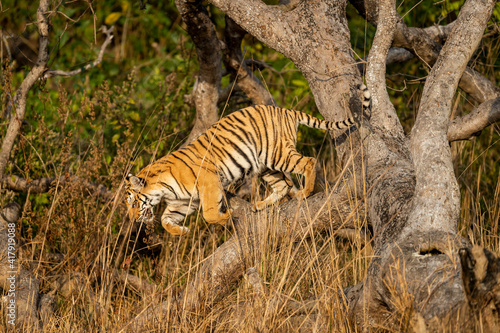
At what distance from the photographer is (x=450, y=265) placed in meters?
1.99

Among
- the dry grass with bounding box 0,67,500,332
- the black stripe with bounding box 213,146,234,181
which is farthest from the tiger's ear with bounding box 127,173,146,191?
the black stripe with bounding box 213,146,234,181

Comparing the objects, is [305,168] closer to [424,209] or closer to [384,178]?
[384,178]

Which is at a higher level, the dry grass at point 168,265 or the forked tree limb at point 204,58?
the forked tree limb at point 204,58

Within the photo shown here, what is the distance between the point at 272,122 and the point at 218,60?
0.82 metres

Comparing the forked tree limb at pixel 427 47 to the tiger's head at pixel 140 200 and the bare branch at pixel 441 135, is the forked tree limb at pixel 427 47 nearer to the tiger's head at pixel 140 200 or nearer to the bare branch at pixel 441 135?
the bare branch at pixel 441 135

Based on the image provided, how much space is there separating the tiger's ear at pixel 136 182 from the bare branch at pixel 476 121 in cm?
213

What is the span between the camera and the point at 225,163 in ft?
12.5

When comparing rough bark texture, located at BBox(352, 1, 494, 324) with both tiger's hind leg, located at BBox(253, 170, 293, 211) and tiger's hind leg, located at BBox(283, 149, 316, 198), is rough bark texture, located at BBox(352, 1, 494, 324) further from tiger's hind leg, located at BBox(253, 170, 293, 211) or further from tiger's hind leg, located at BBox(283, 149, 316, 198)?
tiger's hind leg, located at BBox(253, 170, 293, 211)

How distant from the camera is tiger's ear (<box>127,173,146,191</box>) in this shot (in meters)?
3.66

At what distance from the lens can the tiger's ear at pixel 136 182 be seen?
12.0ft

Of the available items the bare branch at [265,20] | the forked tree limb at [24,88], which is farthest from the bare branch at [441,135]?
the forked tree limb at [24,88]

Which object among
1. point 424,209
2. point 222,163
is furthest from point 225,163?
→ point 424,209

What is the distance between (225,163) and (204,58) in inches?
38.2

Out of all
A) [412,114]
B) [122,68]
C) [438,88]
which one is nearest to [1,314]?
[438,88]
